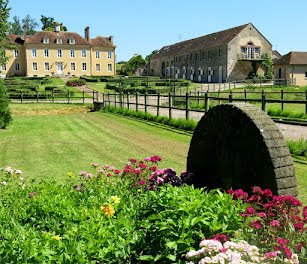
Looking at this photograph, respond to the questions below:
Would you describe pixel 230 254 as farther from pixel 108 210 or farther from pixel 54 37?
pixel 54 37

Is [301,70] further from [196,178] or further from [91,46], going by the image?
[196,178]

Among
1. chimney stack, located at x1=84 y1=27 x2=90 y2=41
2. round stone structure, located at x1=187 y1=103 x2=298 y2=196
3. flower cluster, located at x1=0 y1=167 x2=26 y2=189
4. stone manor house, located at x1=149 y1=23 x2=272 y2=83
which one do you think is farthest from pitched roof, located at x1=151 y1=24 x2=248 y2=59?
flower cluster, located at x1=0 y1=167 x2=26 y2=189

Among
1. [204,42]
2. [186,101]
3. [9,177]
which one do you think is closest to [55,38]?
[204,42]

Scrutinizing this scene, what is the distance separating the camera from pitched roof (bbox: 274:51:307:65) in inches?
2159

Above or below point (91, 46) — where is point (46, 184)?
below

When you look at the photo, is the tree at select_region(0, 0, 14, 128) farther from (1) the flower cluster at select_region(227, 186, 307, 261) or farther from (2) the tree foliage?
(2) the tree foliage

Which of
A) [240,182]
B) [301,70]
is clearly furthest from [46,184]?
[301,70]

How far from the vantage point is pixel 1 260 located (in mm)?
3176

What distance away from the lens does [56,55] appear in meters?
75.9

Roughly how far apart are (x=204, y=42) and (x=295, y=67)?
19018mm

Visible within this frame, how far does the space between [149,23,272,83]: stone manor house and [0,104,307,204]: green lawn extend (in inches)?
1777

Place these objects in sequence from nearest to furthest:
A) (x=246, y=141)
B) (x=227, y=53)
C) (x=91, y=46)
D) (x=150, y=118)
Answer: (x=246, y=141), (x=150, y=118), (x=227, y=53), (x=91, y=46)

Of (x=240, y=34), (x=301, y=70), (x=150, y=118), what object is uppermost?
(x=240, y=34)

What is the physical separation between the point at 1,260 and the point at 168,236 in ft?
4.86
